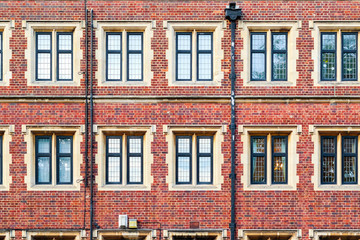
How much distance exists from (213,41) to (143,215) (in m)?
5.70

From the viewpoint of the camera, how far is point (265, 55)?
1520 cm

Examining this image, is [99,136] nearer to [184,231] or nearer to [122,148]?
[122,148]

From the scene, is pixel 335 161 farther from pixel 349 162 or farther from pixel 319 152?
pixel 319 152

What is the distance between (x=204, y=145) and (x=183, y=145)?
64 centimetres

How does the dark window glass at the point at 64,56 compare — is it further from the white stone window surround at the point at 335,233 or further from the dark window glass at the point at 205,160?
the white stone window surround at the point at 335,233

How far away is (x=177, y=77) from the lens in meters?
15.2

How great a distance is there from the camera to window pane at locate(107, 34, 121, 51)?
1518cm

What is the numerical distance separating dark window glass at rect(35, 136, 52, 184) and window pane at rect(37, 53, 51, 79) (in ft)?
6.32

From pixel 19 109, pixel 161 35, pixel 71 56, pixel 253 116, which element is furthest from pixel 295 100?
pixel 19 109

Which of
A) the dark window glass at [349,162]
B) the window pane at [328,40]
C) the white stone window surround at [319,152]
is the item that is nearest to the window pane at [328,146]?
the white stone window surround at [319,152]

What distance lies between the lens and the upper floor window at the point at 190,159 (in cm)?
1512

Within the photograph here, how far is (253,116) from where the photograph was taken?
14914mm

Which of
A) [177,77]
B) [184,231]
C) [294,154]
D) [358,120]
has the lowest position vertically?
[184,231]

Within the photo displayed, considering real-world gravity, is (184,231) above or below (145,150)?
below
